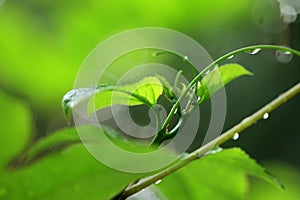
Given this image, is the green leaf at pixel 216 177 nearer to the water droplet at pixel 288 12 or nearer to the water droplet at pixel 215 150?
the water droplet at pixel 215 150

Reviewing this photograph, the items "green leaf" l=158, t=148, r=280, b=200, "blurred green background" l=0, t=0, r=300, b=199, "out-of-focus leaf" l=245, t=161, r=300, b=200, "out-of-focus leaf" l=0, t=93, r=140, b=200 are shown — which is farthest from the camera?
"out-of-focus leaf" l=245, t=161, r=300, b=200

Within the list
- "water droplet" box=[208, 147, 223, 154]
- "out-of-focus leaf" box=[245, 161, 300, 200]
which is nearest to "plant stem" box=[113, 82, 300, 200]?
"water droplet" box=[208, 147, 223, 154]

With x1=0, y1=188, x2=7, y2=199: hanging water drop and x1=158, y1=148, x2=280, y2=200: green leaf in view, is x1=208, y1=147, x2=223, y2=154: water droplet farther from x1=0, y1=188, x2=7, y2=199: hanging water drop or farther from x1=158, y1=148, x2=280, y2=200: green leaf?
x1=0, y1=188, x2=7, y2=199: hanging water drop

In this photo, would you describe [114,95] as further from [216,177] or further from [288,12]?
[288,12]

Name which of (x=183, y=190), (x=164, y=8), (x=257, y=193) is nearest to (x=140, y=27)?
(x=164, y=8)

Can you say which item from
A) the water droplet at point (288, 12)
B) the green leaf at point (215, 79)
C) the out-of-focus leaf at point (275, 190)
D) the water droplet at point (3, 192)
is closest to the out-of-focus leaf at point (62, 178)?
the water droplet at point (3, 192)

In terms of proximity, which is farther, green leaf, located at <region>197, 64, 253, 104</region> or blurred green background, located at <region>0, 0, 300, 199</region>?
blurred green background, located at <region>0, 0, 300, 199</region>

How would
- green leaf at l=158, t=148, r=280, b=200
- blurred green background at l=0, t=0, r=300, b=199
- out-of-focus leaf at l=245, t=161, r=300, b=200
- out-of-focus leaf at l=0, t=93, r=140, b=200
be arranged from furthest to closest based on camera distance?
out-of-focus leaf at l=245, t=161, r=300, b=200 < blurred green background at l=0, t=0, r=300, b=199 < green leaf at l=158, t=148, r=280, b=200 < out-of-focus leaf at l=0, t=93, r=140, b=200

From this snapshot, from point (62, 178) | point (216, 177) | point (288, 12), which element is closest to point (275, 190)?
point (288, 12)
